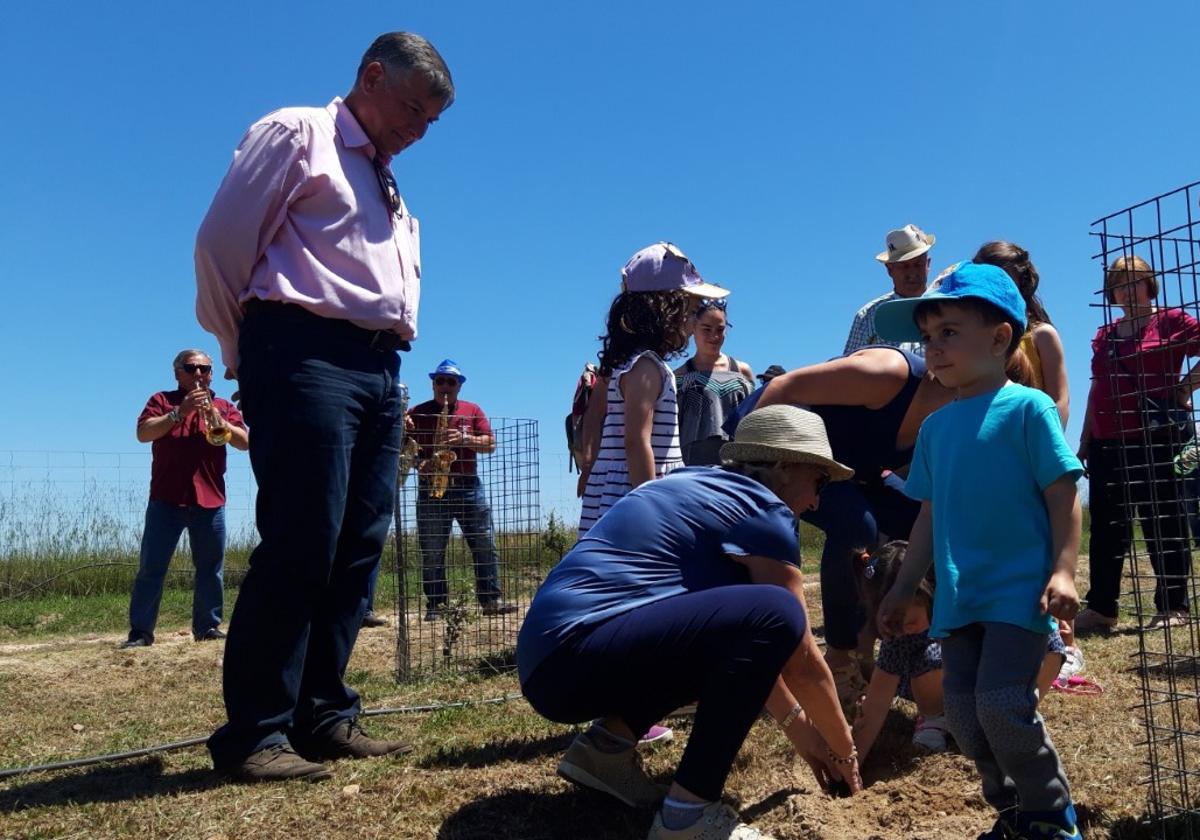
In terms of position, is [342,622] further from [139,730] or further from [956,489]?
[956,489]

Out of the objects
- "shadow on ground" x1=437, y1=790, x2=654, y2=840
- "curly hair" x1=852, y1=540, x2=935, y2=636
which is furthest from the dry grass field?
"curly hair" x1=852, y1=540, x2=935, y2=636

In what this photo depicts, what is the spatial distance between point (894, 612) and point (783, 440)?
53 centimetres

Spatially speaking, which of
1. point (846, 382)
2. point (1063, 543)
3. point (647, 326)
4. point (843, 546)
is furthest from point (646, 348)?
point (1063, 543)

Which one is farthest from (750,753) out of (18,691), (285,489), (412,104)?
(18,691)

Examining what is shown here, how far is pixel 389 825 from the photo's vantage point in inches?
115

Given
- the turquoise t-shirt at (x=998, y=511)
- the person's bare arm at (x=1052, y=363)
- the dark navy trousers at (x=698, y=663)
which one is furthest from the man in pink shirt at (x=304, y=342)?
the person's bare arm at (x=1052, y=363)

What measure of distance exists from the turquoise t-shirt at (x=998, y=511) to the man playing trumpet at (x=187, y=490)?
595 cm

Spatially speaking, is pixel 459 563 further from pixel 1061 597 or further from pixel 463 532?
pixel 1061 597

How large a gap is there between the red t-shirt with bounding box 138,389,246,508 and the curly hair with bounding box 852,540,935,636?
514cm

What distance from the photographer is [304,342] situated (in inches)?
131

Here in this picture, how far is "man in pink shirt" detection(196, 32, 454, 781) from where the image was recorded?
3.29 m

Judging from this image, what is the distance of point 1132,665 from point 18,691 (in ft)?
17.1

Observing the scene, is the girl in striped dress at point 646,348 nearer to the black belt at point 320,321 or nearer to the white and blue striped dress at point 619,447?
the white and blue striped dress at point 619,447

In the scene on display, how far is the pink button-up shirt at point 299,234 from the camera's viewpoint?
329 centimetres
